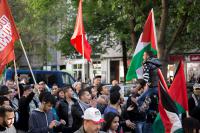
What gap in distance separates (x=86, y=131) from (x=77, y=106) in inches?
124

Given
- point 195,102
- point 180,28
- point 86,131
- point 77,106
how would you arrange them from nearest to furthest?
point 86,131 → point 77,106 → point 195,102 → point 180,28

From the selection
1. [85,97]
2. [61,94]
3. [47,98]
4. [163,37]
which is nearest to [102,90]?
[61,94]

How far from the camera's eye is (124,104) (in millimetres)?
9984

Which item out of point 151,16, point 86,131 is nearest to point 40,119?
point 86,131

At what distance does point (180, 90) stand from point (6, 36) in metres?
5.31

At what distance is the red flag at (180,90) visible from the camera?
7598 millimetres

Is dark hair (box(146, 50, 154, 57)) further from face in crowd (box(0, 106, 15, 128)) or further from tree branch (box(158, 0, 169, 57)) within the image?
tree branch (box(158, 0, 169, 57))

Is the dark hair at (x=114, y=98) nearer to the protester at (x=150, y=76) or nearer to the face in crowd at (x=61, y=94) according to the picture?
the protester at (x=150, y=76)

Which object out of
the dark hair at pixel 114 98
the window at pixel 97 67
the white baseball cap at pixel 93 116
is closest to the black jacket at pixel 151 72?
→ the dark hair at pixel 114 98

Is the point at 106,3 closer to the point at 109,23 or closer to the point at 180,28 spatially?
the point at 180,28

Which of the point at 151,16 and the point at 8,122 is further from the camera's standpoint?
the point at 151,16

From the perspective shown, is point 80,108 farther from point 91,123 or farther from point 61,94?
point 91,123

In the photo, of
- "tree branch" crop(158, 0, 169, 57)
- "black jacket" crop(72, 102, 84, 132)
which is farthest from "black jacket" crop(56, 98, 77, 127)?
"tree branch" crop(158, 0, 169, 57)

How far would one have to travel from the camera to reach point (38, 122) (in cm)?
784
